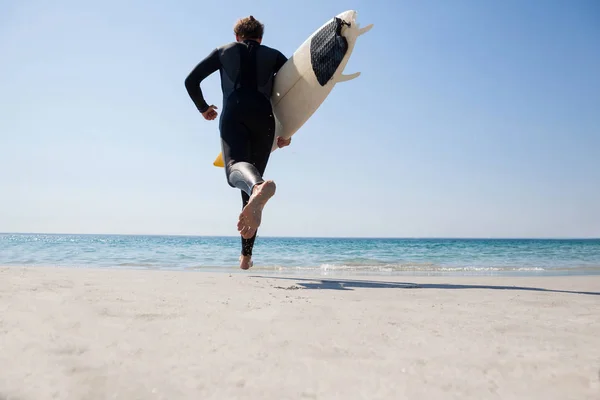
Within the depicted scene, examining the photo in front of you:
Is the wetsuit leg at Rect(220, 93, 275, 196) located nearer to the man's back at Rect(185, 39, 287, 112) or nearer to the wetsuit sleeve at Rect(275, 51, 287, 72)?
the man's back at Rect(185, 39, 287, 112)

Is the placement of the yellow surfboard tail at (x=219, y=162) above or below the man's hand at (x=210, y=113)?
below

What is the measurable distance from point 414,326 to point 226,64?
7.68 ft

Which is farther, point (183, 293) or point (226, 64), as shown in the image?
point (226, 64)

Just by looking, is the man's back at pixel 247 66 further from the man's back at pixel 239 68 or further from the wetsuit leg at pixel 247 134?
the wetsuit leg at pixel 247 134

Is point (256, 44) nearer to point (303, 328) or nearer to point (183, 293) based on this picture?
point (183, 293)

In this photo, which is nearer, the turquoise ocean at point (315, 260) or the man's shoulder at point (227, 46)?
the man's shoulder at point (227, 46)

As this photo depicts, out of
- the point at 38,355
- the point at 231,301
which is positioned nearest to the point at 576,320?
the point at 231,301

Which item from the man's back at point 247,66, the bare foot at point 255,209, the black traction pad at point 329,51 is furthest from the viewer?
the black traction pad at point 329,51

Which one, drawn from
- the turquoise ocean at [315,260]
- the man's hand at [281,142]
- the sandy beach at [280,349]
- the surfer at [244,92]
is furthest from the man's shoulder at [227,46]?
the turquoise ocean at [315,260]

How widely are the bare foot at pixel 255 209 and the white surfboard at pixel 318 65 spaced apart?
1.32 m

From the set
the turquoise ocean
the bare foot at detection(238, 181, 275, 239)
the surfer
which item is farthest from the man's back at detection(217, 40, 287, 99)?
the turquoise ocean

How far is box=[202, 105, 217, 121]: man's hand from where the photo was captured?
3.30 m

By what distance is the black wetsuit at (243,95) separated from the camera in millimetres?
3006

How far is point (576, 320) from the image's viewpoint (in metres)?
1.86
